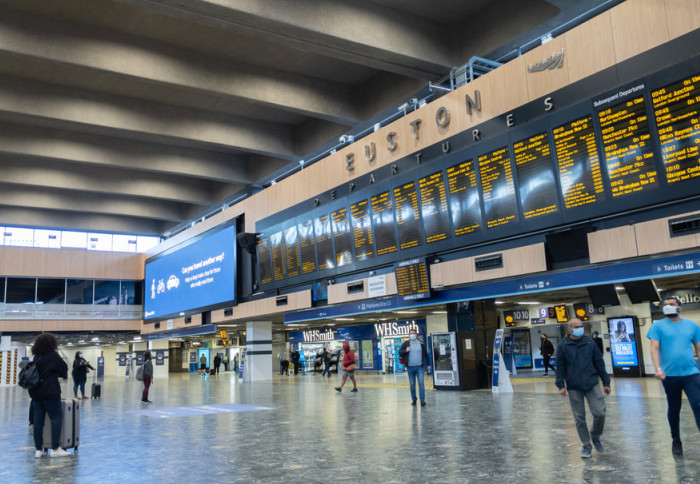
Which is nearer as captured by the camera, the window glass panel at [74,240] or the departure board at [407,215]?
the departure board at [407,215]

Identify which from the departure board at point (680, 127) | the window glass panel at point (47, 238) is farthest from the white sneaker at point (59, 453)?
the window glass panel at point (47, 238)

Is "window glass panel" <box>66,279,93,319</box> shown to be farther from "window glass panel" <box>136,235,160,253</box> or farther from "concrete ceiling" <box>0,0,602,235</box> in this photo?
"concrete ceiling" <box>0,0,602,235</box>

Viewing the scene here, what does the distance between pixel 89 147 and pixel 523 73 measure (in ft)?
64.9

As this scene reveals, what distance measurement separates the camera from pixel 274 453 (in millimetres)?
6766

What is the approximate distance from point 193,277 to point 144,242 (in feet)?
45.0

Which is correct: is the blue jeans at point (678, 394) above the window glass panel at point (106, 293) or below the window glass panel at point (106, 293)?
below

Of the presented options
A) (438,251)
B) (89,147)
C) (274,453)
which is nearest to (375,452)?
(274,453)

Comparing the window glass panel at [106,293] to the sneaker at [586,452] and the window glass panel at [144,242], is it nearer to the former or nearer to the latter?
the window glass panel at [144,242]

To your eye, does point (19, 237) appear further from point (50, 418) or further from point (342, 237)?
point (50, 418)

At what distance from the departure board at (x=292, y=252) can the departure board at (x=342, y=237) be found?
7.86 ft

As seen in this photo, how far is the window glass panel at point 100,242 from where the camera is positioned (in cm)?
3931

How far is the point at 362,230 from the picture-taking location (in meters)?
17.2

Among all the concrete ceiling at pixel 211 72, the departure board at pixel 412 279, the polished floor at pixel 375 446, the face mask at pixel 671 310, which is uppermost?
→ the concrete ceiling at pixel 211 72

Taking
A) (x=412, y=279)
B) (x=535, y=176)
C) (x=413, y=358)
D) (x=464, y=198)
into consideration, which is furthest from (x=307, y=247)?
(x=535, y=176)
